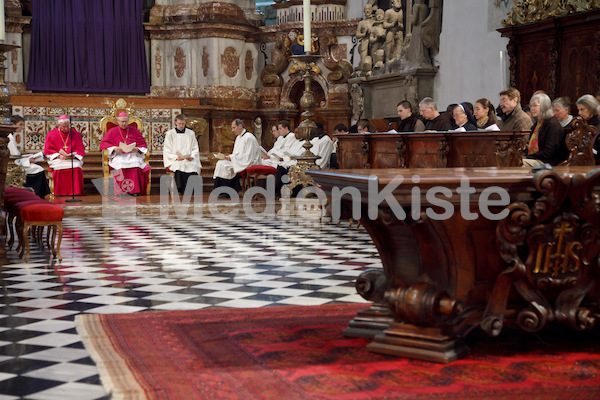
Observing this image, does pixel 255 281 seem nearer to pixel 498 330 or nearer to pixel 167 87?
pixel 498 330

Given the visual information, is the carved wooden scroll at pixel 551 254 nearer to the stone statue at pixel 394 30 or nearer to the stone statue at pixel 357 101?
the stone statue at pixel 394 30

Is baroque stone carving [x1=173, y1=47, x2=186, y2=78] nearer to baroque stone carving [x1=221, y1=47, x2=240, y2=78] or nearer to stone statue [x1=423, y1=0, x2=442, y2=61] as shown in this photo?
baroque stone carving [x1=221, y1=47, x2=240, y2=78]

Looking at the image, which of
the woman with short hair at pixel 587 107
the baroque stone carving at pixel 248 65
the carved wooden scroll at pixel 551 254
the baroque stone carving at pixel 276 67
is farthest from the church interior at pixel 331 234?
the baroque stone carving at pixel 276 67

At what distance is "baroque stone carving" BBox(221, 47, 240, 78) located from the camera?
17.5m

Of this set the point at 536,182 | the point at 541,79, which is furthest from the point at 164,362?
the point at 541,79

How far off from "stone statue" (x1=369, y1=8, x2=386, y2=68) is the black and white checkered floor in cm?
654

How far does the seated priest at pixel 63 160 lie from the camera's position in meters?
12.8

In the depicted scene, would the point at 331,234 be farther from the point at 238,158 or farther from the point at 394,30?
the point at 394,30

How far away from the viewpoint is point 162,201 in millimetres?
12414

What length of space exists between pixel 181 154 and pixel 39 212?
6.62 meters

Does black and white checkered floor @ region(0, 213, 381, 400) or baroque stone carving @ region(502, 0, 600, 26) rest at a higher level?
baroque stone carving @ region(502, 0, 600, 26)

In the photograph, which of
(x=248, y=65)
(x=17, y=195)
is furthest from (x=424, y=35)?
(x=17, y=195)

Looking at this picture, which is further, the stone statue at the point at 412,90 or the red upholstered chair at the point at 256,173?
the stone statue at the point at 412,90

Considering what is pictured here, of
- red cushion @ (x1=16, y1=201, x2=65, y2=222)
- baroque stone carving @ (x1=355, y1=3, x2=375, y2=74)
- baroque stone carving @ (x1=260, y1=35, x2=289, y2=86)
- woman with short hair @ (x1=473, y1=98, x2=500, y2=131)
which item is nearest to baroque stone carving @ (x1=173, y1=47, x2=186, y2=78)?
baroque stone carving @ (x1=260, y1=35, x2=289, y2=86)
